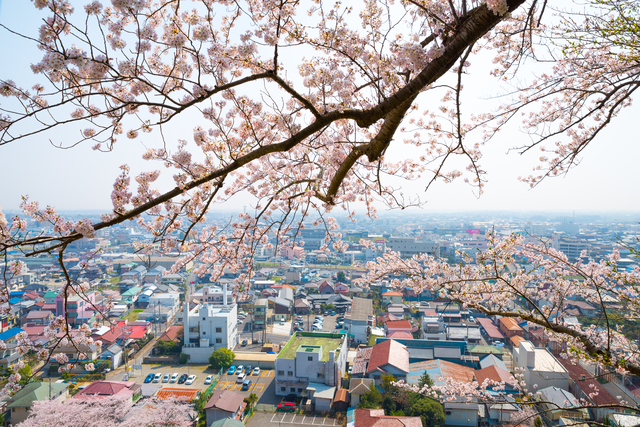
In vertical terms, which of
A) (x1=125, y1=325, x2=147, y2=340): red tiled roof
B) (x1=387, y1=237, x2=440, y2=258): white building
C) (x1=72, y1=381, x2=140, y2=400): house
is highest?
(x1=387, y1=237, x2=440, y2=258): white building

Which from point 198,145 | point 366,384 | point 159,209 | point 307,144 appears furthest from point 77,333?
point 366,384

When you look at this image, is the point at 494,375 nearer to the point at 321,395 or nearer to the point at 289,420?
the point at 321,395

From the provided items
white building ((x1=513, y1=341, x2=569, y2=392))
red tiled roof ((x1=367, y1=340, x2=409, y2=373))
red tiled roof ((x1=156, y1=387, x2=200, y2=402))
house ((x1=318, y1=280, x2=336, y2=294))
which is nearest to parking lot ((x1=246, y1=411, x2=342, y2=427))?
red tiled roof ((x1=156, y1=387, x2=200, y2=402))

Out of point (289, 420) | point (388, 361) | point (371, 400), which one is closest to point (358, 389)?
point (371, 400)

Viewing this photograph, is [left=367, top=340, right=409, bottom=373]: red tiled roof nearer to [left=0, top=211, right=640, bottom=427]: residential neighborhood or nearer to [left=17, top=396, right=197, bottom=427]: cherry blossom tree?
[left=0, top=211, right=640, bottom=427]: residential neighborhood

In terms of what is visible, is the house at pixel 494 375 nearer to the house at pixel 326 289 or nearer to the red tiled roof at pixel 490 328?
the red tiled roof at pixel 490 328
